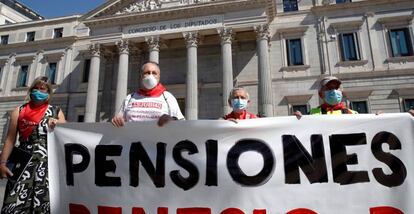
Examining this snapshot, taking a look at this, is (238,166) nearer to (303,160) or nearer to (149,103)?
(303,160)

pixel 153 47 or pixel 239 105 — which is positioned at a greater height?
pixel 153 47

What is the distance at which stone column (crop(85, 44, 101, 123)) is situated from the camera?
79.0 feet

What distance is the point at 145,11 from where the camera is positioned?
81.1 ft

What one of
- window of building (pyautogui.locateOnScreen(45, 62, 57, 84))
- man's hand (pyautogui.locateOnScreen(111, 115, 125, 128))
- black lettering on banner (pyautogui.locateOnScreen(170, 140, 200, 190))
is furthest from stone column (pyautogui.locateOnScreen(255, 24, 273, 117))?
window of building (pyautogui.locateOnScreen(45, 62, 57, 84))

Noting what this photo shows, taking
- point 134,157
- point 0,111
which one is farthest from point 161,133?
point 0,111

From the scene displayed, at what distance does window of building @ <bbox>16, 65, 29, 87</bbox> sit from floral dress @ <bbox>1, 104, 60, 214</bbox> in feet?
101

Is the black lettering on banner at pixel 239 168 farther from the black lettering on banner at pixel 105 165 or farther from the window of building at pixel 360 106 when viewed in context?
the window of building at pixel 360 106

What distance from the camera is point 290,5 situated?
83.0 feet

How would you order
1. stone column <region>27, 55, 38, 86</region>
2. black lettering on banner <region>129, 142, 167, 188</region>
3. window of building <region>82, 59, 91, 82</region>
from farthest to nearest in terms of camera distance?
stone column <region>27, 55, 38, 86</region> < window of building <region>82, 59, 91, 82</region> < black lettering on banner <region>129, 142, 167, 188</region>

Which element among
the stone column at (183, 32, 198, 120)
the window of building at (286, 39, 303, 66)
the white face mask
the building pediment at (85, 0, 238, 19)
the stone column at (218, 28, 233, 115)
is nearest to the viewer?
the white face mask

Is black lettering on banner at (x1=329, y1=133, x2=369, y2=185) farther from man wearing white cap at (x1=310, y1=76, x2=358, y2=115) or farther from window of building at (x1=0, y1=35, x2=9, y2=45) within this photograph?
window of building at (x1=0, y1=35, x2=9, y2=45)

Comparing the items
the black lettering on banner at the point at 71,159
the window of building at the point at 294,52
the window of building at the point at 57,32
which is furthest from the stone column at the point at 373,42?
the window of building at the point at 57,32

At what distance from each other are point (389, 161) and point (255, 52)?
72.9 feet

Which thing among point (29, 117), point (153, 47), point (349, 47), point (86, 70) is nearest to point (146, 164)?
point (29, 117)
